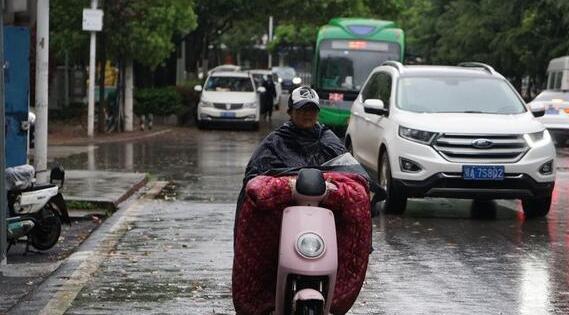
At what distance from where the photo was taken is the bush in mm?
31906

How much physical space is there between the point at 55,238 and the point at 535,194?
553 centimetres

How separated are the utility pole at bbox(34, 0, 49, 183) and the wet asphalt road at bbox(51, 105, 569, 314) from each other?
133 cm

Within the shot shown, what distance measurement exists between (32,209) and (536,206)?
20.1ft

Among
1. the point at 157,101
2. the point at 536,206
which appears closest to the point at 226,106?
the point at 157,101

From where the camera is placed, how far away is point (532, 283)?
8492mm

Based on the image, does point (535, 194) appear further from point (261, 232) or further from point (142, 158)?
point (142, 158)

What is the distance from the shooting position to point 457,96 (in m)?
13.1

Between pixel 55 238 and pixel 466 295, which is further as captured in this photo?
pixel 55 238

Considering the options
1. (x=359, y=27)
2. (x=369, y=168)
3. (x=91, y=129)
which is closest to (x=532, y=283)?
(x=369, y=168)

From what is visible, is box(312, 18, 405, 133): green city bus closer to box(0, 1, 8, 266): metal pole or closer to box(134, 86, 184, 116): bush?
box(134, 86, 184, 116): bush

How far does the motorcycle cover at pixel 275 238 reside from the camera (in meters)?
5.81

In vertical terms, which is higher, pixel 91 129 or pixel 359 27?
pixel 359 27

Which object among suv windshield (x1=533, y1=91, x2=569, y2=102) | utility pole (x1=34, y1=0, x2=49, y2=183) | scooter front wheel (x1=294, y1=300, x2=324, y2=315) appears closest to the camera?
scooter front wheel (x1=294, y1=300, x2=324, y2=315)

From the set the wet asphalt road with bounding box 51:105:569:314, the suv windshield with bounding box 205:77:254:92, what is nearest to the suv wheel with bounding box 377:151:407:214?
the wet asphalt road with bounding box 51:105:569:314
